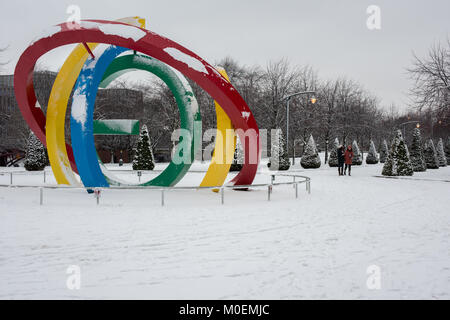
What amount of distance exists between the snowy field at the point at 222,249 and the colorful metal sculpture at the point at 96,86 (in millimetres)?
1804

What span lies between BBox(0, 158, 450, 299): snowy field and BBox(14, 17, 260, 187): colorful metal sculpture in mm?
1804

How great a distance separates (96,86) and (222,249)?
802 centimetres

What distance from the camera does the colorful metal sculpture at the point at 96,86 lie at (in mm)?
10258

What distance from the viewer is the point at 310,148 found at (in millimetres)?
30922

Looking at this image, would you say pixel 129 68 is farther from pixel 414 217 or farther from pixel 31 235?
pixel 414 217

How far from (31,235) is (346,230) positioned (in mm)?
5990

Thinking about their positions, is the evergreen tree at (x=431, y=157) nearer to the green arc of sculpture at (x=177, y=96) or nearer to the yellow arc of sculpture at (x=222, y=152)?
the yellow arc of sculpture at (x=222, y=152)

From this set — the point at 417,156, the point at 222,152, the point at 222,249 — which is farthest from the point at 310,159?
the point at 222,249

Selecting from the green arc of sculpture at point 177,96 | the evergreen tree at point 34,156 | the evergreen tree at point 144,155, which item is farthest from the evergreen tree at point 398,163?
the evergreen tree at point 34,156

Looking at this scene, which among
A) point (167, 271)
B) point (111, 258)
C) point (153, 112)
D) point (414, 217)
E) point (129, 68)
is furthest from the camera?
point (153, 112)

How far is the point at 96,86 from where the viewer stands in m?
11.6

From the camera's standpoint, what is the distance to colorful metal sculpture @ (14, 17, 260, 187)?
10.3 metres

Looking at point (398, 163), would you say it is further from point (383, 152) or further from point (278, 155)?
point (383, 152)

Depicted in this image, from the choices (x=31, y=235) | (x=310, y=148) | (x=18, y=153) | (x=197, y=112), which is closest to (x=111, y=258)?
(x=31, y=235)
